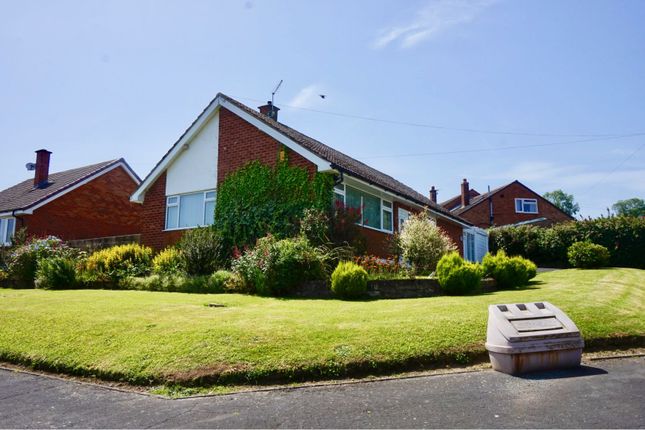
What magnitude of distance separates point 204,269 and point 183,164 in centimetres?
618

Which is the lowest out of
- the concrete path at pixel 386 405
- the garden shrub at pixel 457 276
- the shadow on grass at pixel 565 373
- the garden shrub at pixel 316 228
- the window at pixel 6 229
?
the concrete path at pixel 386 405

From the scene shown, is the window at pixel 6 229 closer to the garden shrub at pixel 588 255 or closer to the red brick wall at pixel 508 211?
the garden shrub at pixel 588 255

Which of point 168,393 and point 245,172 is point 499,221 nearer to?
point 245,172

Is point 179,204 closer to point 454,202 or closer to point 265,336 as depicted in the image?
point 265,336

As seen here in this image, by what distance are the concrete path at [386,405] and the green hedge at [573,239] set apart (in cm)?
1876

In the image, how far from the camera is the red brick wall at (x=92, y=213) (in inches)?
1075

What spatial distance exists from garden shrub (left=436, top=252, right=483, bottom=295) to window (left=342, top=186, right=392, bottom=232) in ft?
17.9

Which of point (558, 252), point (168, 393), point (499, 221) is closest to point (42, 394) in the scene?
point (168, 393)

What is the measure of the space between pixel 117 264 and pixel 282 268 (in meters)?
6.96

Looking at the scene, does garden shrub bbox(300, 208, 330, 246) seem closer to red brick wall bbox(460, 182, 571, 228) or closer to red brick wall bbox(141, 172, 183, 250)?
red brick wall bbox(141, 172, 183, 250)

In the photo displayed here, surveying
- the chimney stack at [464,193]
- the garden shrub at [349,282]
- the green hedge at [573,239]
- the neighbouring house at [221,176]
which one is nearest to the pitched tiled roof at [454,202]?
the chimney stack at [464,193]

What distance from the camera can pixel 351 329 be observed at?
7262mm

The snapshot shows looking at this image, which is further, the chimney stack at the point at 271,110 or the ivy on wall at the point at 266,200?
the chimney stack at the point at 271,110

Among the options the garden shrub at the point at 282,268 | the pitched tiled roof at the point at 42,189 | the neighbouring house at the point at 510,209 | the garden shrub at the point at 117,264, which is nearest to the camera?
the garden shrub at the point at 282,268
